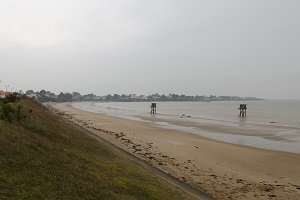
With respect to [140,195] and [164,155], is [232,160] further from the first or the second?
[140,195]

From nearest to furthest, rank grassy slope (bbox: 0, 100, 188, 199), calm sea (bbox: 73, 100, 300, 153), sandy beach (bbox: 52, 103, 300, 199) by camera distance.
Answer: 1. grassy slope (bbox: 0, 100, 188, 199)
2. sandy beach (bbox: 52, 103, 300, 199)
3. calm sea (bbox: 73, 100, 300, 153)

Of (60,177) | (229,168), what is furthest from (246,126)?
(60,177)

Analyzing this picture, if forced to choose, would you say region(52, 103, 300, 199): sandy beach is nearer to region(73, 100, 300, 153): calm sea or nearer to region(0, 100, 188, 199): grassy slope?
region(0, 100, 188, 199): grassy slope

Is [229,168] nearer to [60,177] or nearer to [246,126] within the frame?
[60,177]

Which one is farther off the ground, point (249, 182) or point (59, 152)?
point (59, 152)

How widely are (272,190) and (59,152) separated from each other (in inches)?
336

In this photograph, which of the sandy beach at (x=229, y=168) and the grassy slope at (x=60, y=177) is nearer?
the grassy slope at (x=60, y=177)

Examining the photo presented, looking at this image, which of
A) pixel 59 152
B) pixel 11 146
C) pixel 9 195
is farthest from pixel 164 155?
pixel 9 195

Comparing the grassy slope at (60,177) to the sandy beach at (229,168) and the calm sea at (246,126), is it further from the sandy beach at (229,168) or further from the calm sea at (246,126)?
the calm sea at (246,126)

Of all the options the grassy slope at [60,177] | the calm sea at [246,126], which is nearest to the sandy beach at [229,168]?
the grassy slope at [60,177]

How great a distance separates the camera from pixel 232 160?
70.5 ft

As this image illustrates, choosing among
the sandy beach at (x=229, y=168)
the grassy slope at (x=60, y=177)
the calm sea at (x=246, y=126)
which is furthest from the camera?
the calm sea at (x=246, y=126)

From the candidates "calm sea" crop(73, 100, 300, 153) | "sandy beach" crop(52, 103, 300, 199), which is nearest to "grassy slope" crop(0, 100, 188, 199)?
"sandy beach" crop(52, 103, 300, 199)

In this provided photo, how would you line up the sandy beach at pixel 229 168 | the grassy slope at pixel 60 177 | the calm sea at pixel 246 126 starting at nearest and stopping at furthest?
the grassy slope at pixel 60 177 < the sandy beach at pixel 229 168 < the calm sea at pixel 246 126
